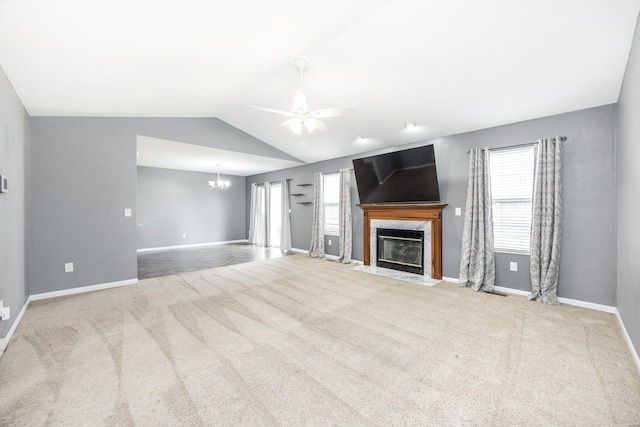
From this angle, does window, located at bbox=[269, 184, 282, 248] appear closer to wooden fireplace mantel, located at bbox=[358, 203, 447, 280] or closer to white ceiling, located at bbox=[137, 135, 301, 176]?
white ceiling, located at bbox=[137, 135, 301, 176]

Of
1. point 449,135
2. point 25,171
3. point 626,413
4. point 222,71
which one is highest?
point 222,71

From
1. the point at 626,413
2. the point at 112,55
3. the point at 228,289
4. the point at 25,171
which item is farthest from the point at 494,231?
the point at 25,171

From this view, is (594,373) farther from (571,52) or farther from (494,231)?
(571,52)

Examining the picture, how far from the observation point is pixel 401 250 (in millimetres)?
5016

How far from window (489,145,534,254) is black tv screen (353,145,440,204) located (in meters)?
0.83

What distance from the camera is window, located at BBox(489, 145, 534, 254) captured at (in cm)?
363

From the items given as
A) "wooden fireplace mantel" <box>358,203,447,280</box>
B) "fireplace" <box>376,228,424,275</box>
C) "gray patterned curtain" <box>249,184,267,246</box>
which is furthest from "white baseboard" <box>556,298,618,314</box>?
"gray patterned curtain" <box>249,184,267,246</box>

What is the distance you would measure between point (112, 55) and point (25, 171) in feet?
7.23

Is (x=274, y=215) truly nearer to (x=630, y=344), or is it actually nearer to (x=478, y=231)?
(x=478, y=231)

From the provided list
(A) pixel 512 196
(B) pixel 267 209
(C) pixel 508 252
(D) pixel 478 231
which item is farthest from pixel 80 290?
(A) pixel 512 196

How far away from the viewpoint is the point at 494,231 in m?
3.88

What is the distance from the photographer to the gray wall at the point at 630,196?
203 centimetres

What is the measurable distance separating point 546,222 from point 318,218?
4331 millimetres

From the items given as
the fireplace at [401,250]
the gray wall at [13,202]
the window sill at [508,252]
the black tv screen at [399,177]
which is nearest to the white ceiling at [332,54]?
the gray wall at [13,202]
